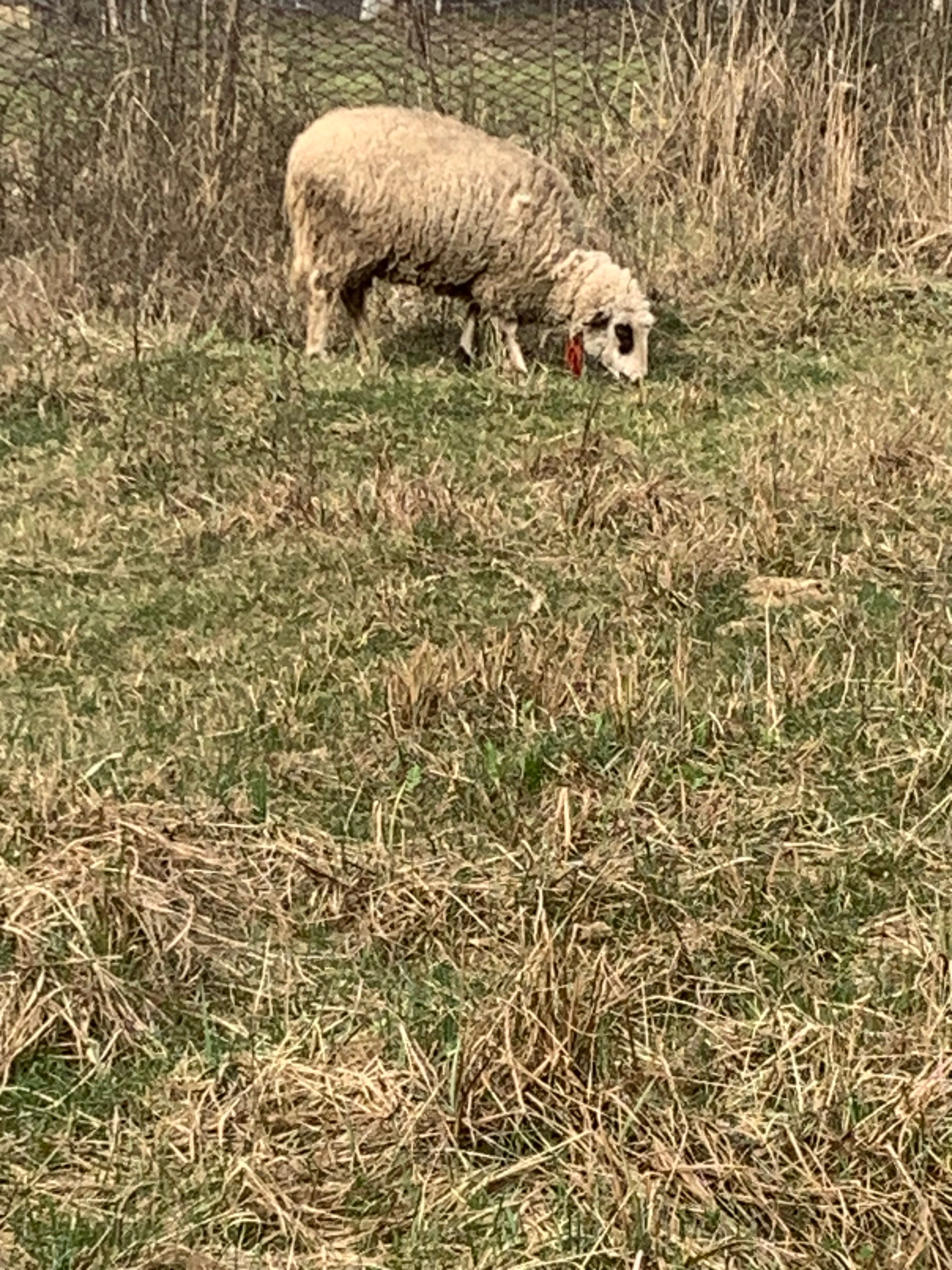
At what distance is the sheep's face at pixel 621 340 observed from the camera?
22.0ft

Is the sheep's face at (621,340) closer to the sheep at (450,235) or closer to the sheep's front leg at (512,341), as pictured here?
the sheep at (450,235)

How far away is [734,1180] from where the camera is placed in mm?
2279

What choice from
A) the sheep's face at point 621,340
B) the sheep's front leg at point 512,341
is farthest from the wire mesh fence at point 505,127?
the sheep's face at point 621,340

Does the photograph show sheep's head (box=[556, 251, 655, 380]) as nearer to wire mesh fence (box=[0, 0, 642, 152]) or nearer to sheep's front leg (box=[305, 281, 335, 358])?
sheep's front leg (box=[305, 281, 335, 358])

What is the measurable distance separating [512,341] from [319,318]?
2.80 feet

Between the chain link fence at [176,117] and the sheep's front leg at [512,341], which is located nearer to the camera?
the sheep's front leg at [512,341]

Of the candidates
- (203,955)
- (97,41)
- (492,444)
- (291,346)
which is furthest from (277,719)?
(97,41)

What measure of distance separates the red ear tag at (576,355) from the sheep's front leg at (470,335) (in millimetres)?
424

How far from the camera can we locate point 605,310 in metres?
6.83

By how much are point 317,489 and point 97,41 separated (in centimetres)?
404

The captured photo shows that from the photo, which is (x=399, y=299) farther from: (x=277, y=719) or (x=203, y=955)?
(x=203, y=955)

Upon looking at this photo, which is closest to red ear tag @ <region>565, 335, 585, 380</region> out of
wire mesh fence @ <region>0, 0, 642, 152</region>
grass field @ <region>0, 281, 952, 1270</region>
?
grass field @ <region>0, 281, 952, 1270</region>

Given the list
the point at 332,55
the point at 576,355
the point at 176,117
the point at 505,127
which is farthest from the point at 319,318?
the point at 332,55

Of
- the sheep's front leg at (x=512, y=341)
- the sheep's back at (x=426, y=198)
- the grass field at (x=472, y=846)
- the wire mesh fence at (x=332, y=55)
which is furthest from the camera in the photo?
the wire mesh fence at (x=332, y=55)
